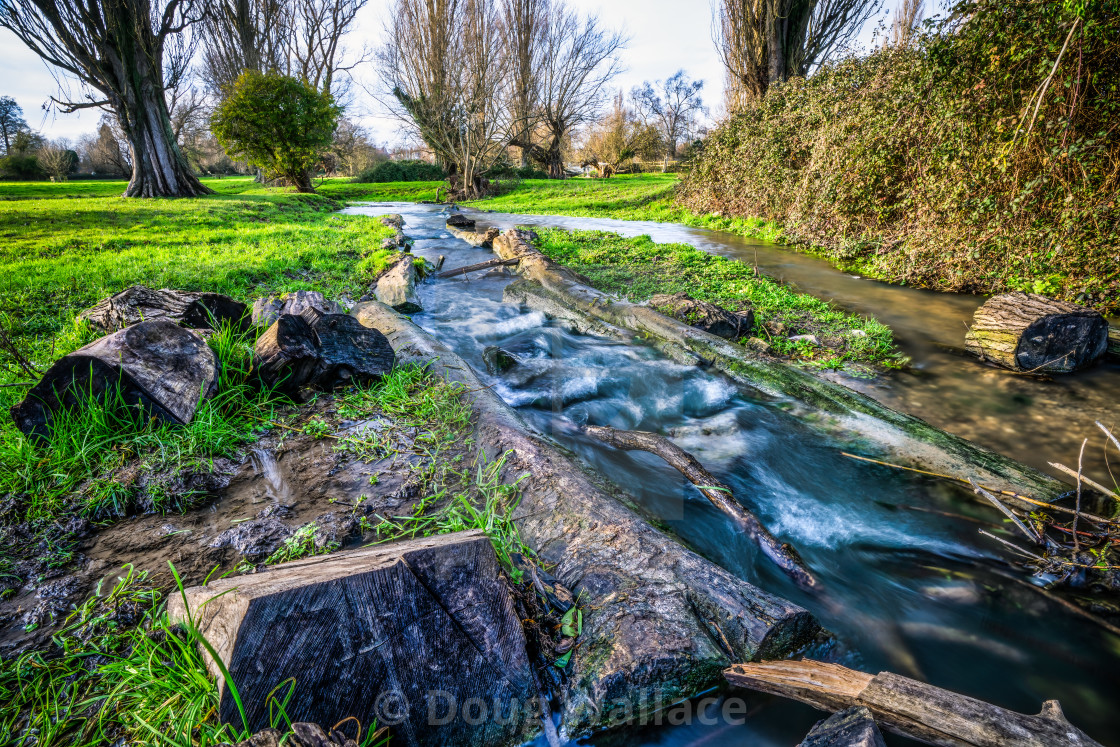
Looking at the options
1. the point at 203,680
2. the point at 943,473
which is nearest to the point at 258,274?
the point at 203,680

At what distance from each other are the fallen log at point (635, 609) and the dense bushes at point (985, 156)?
6620mm

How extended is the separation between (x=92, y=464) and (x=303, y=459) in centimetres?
109

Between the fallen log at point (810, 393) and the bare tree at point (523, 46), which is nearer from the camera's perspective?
the fallen log at point (810, 393)

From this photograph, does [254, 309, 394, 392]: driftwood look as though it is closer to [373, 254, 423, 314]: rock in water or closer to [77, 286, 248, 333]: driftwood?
[77, 286, 248, 333]: driftwood

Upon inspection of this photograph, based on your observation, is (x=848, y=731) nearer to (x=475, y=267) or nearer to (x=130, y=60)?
(x=475, y=267)

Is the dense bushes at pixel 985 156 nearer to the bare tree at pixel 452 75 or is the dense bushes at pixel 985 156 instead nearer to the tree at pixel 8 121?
the bare tree at pixel 452 75

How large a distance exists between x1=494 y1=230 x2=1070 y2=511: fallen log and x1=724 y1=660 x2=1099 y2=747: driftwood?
206 centimetres

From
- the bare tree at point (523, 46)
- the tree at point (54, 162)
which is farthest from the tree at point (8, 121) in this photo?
the bare tree at point (523, 46)

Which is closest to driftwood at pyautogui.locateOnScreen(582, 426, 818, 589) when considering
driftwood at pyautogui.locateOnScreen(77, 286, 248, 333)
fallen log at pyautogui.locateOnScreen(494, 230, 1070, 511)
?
fallen log at pyautogui.locateOnScreen(494, 230, 1070, 511)

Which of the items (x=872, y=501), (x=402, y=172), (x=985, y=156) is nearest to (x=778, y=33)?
(x=985, y=156)

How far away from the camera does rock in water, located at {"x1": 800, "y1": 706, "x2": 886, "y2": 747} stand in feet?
4.24

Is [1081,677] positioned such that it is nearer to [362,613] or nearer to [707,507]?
[707,507]

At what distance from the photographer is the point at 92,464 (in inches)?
106

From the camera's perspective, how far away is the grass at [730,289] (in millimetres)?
5355
